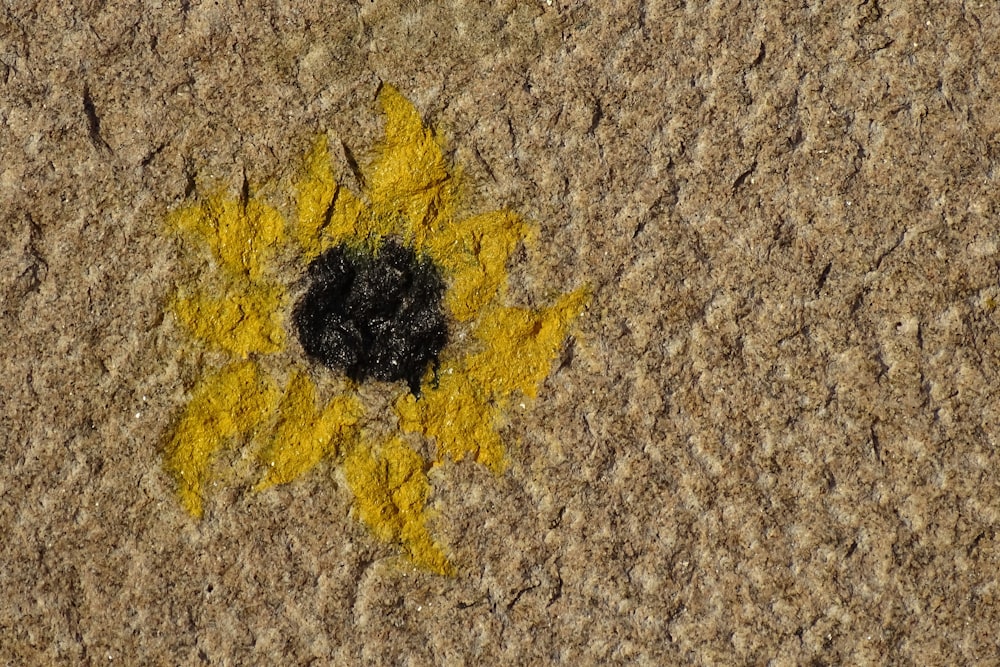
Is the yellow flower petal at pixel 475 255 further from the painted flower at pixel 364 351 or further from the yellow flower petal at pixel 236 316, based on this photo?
the yellow flower petal at pixel 236 316

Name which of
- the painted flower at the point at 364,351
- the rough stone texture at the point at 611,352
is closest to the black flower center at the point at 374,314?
the painted flower at the point at 364,351

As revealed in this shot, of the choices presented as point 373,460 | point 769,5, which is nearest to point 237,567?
point 373,460

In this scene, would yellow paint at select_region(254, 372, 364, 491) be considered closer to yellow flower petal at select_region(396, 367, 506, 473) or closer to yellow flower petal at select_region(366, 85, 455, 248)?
yellow flower petal at select_region(396, 367, 506, 473)

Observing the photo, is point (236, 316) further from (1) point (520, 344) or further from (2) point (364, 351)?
(1) point (520, 344)

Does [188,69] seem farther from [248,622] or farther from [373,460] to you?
[248,622]

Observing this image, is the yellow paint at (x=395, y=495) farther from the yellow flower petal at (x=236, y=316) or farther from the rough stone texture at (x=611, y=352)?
the yellow flower petal at (x=236, y=316)

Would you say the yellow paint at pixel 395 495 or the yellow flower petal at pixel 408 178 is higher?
the yellow flower petal at pixel 408 178

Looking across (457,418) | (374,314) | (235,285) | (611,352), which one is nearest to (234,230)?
(235,285)

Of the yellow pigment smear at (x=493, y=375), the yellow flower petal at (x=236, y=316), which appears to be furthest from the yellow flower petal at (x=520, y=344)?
the yellow flower petal at (x=236, y=316)
